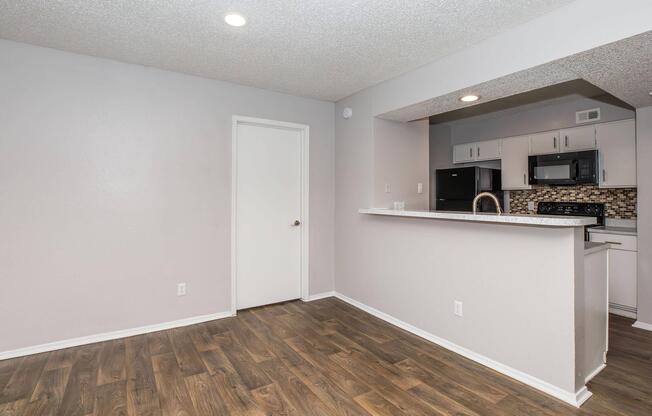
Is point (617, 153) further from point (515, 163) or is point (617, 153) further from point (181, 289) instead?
point (181, 289)

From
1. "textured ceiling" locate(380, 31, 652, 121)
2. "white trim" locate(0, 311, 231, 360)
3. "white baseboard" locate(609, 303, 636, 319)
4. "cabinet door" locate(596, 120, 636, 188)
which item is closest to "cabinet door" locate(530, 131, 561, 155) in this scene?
"cabinet door" locate(596, 120, 636, 188)

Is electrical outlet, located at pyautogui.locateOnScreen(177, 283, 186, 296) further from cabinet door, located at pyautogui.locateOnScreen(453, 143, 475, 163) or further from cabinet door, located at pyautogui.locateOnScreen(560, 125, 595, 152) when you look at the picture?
cabinet door, located at pyautogui.locateOnScreen(560, 125, 595, 152)

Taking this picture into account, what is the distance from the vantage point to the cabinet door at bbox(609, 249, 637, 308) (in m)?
3.45

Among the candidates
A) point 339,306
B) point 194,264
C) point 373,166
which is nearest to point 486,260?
point 373,166

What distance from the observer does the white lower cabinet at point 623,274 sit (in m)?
3.45

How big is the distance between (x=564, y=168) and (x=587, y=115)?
68 cm

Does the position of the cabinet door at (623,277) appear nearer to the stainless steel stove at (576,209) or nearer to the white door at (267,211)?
the stainless steel stove at (576,209)

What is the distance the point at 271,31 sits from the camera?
2.48 meters

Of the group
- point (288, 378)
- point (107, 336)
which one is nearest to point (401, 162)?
point (288, 378)

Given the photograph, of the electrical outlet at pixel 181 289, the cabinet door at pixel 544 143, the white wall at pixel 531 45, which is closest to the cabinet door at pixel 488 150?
the cabinet door at pixel 544 143

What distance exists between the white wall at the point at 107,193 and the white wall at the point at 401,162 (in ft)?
4.40

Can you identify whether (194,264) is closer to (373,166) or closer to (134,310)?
(134,310)

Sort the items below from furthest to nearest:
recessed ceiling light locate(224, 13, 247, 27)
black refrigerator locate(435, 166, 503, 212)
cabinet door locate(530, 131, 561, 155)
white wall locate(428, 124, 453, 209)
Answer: white wall locate(428, 124, 453, 209) → black refrigerator locate(435, 166, 503, 212) → cabinet door locate(530, 131, 561, 155) → recessed ceiling light locate(224, 13, 247, 27)

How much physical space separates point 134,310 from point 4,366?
89cm
